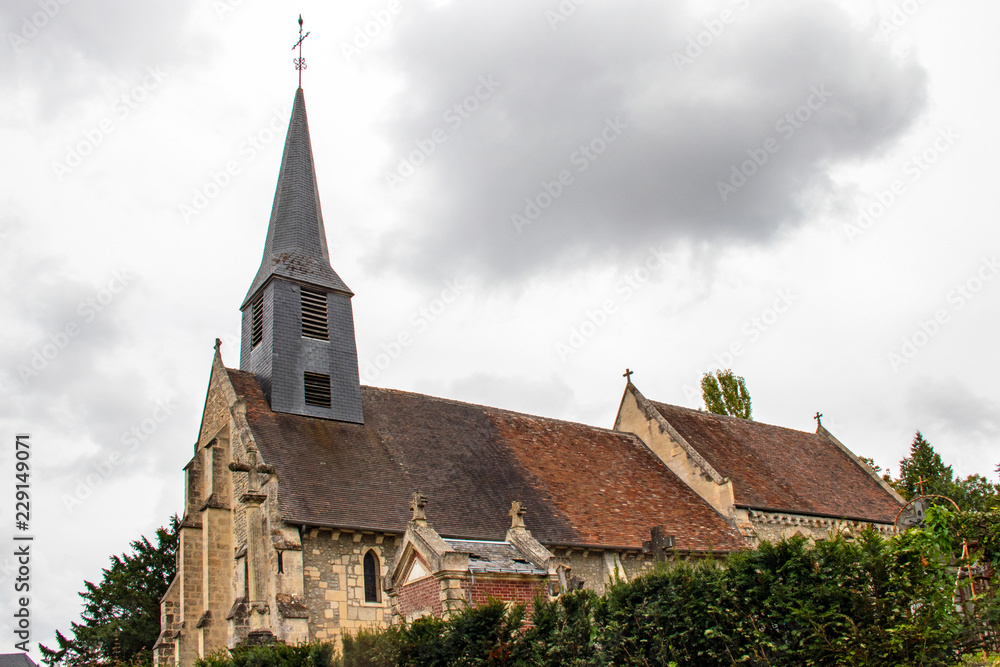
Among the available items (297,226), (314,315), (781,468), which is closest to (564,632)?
(314,315)

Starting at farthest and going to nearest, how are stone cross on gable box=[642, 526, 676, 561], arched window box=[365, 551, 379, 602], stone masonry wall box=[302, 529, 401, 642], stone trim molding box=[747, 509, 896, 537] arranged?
1. stone trim molding box=[747, 509, 896, 537]
2. stone cross on gable box=[642, 526, 676, 561]
3. arched window box=[365, 551, 379, 602]
4. stone masonry wall box=[302, 529, 401, 642]

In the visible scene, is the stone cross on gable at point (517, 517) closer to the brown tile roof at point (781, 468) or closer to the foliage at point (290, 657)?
the foliage at point (290, 657)

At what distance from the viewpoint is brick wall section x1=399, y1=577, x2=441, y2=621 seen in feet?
41.9

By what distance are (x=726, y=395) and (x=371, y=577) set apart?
25145 millimetres

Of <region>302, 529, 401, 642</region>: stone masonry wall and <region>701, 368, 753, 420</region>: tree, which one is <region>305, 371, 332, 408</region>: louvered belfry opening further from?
<region>701, 368, 753, 420</region>: tree

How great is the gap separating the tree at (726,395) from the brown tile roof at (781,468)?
17.7 feet

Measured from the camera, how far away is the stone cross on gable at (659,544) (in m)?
21.1

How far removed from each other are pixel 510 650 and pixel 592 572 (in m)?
11.3

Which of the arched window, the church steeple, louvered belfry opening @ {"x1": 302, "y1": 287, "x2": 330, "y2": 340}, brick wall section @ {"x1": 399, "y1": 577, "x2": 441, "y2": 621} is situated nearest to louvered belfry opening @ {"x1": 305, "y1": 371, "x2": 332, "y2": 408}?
the church steeple

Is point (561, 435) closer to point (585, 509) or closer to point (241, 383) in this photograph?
point (585, 509)

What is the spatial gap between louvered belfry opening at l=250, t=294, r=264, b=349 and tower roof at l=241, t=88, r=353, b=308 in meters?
0.38

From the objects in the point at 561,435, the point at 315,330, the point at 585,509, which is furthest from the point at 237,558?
the point at 561,435

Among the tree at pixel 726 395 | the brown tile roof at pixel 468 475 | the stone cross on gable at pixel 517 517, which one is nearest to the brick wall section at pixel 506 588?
the stone cross on gable at pixel 517 517

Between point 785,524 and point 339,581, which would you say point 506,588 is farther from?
point 785,524
